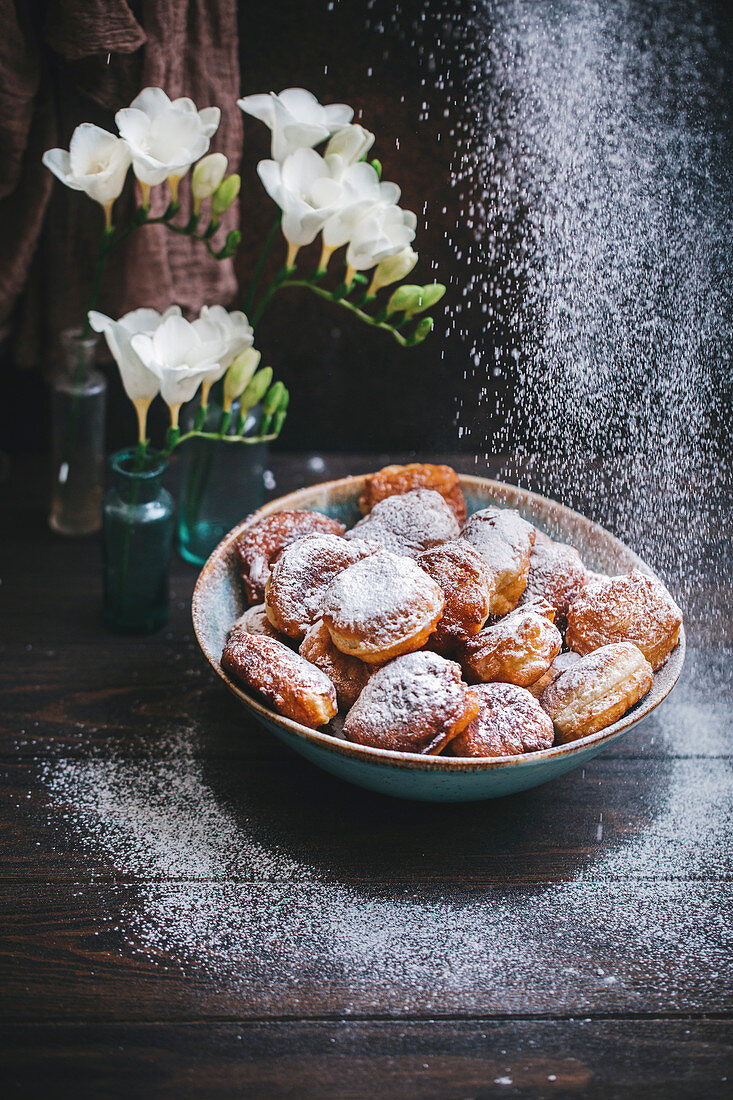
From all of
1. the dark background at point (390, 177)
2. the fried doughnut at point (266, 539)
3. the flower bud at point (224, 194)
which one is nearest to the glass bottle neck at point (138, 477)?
the fried doughnut at point (266, 539)

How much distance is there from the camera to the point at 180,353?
0.81 metres

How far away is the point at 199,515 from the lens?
107 cm

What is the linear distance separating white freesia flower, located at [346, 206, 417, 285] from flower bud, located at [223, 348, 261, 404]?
124 millimetres

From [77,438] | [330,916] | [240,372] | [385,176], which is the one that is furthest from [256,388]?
[330,916]

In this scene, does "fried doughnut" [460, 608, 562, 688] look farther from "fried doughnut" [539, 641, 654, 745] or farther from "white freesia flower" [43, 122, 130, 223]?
"white freesia flower" [43, 122, 130, 223]

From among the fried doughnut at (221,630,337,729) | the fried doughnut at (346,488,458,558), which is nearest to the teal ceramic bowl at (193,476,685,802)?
the fried doughnut at (221,630,337,729)

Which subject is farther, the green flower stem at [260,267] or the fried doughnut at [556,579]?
the green flower stem at [260,267]

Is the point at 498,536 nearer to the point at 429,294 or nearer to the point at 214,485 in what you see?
the point at 429,294

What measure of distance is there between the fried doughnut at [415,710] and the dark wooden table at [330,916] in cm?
11

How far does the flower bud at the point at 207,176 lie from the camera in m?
0.86

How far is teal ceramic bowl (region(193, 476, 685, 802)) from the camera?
2.05 feet

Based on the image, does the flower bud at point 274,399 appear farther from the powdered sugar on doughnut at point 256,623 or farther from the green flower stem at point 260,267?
the powdered sugar on doughnut at point 256,623

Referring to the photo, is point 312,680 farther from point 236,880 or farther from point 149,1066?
point 149,1066

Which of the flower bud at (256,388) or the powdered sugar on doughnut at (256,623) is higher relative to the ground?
the flower bud at (256,388)
